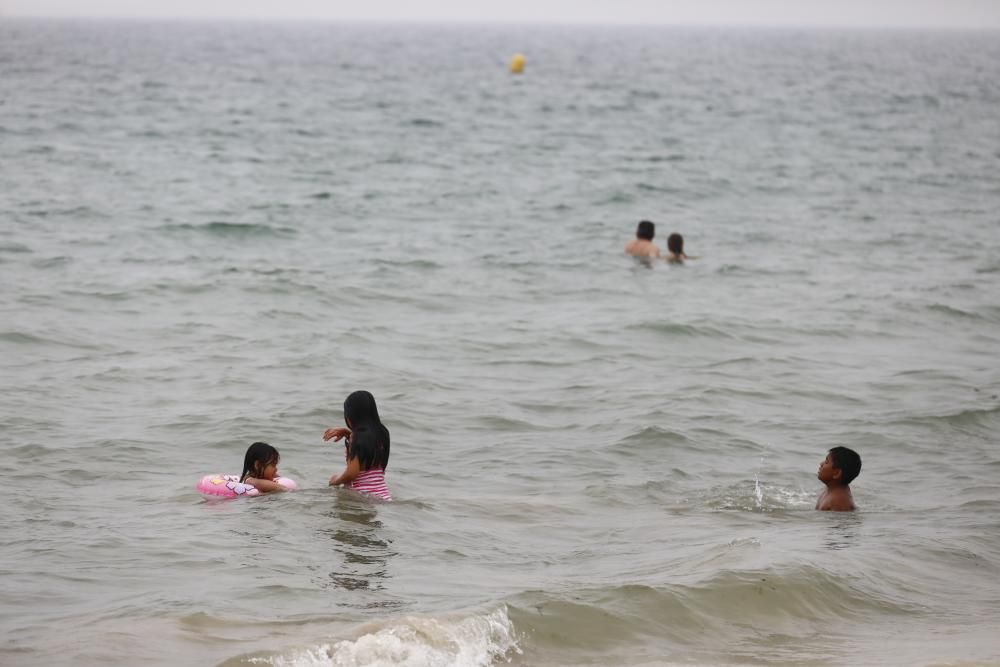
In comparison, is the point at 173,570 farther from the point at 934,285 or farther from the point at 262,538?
the point at 934,285

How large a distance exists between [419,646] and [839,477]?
4404 millimetres

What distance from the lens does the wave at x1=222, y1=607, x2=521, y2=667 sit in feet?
19.4

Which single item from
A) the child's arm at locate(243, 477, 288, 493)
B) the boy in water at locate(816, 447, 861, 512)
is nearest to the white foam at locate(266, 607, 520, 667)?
the child's arm at locate(243, 477, 288, 493)

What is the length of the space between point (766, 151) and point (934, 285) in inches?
624

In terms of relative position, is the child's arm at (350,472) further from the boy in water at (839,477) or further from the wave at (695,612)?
the boy in water at (839,477)

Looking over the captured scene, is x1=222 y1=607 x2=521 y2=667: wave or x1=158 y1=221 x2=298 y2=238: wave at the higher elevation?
x1=158 y1=221 x2=298 y2=238: wave

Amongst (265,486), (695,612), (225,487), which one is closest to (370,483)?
(265,486)

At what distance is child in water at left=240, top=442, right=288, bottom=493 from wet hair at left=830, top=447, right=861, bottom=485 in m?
4.16

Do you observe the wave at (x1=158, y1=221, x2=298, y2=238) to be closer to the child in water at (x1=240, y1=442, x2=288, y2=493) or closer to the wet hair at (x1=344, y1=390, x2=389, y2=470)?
the child in water at (x1=240, y1=442, x2=288, y2=493)

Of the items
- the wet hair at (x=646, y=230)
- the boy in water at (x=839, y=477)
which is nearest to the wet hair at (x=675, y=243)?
the wet hair at (x=646, y=230)

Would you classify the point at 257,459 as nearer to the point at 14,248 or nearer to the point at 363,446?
the point at 363,446

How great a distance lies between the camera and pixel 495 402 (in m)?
12.2

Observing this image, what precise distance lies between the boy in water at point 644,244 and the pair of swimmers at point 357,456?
10848mm

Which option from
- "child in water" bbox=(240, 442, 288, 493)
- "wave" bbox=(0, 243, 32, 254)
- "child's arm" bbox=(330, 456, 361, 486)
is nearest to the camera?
"child's arm" bbox=(330, 456, 361, 486)
